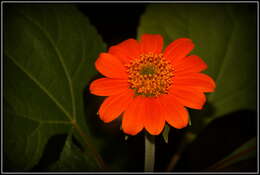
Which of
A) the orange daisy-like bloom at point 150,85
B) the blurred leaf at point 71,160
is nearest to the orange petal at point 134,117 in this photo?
the orange daisy-like bloom at point 150,85

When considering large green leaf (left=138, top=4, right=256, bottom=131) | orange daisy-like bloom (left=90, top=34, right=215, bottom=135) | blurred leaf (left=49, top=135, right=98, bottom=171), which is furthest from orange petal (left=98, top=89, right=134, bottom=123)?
large green leaf (left=138, top=4, right=256, bottom=131)

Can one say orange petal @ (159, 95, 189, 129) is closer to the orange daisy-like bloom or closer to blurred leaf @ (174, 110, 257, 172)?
the orange daisy-like bloom

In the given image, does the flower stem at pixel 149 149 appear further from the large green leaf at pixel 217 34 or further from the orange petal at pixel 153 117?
the large green leaf at pixel 217 34

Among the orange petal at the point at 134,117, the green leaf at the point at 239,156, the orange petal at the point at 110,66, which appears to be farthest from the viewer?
the green leaf at the point at 239,156

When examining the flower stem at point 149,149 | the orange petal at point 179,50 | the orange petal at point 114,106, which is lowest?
the flower stem at point 149,149

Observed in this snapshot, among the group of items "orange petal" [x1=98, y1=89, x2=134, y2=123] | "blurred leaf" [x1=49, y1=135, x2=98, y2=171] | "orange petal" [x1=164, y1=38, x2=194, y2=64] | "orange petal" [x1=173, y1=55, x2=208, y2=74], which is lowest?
"blurred leaf" [x1=49, y1=135, x2=98, y2=171]

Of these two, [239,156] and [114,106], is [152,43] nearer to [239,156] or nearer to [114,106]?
[114,106]
